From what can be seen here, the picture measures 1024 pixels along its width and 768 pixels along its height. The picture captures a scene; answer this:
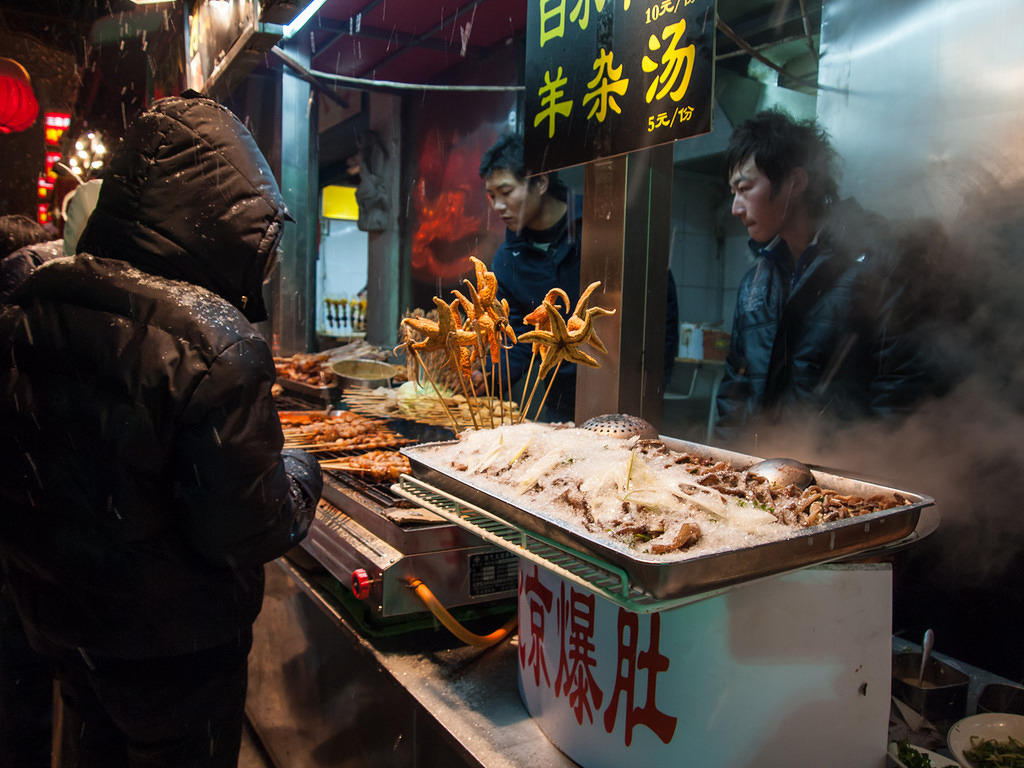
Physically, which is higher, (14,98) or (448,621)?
(14,98)

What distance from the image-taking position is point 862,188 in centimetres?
283

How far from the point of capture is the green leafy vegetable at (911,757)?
153 cm

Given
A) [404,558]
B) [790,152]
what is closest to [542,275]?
[790,152]

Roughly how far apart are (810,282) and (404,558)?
2.08m

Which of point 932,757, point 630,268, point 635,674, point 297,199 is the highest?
point 297,199

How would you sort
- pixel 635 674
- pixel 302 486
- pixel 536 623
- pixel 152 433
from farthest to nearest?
pixel 302 486, pixel 536 623, pixel 152 433, pixel 635 674

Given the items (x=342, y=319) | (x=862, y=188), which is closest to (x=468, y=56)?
(x=862, y=188)

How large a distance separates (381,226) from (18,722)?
229 inches

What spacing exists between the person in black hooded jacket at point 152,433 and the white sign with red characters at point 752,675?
0.91 meters

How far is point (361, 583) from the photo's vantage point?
205cm

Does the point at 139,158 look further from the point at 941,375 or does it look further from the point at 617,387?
the point at 941,375

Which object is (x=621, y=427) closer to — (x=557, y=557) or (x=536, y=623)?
(x=536, y=623)

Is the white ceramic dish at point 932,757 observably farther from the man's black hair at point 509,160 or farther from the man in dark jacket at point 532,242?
the man's black hair at point 509,160

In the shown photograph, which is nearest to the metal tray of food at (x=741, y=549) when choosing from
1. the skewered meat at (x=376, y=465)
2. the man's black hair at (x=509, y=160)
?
the skewered meat at (x=376, y=465)
